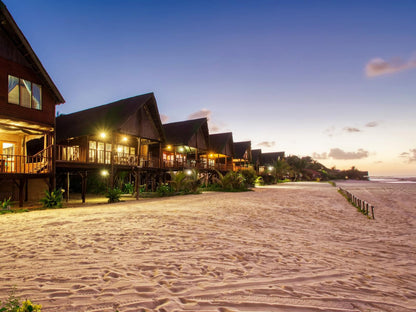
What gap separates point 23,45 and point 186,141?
1725 cm

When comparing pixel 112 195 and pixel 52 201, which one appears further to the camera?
pixel 112 195

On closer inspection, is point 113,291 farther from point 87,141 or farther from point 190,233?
point 87,141

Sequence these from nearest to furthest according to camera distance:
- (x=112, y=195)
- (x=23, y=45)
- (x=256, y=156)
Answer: (x=23, y=45)
(x=112, y=195)
(x=256, y=156)

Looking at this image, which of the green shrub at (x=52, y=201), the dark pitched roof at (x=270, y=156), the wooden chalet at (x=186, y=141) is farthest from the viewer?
the dark pitched roof at (x=270, y=156)

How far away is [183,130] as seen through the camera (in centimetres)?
2988

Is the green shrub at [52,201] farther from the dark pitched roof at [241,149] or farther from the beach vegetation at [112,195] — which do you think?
the dark pitched roof at [241,149]

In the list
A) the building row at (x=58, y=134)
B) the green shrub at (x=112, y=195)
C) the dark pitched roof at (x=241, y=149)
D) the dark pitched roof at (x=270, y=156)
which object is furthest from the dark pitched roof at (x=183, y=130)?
the dark pitched roof at (x=270, y=156)

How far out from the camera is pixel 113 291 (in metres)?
3.29

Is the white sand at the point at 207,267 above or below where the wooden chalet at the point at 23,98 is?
below

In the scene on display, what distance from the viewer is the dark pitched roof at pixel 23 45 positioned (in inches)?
461

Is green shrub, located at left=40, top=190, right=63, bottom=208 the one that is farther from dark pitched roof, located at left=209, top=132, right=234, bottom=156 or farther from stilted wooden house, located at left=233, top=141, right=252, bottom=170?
stilted wooden house, located at left=233, top=141, right=252, bottom=170

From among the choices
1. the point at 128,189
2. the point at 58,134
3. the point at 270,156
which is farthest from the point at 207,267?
the point at 270,156

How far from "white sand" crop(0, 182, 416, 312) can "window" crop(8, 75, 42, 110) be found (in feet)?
26.3

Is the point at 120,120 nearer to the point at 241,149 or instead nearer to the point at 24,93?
the point at 24,93
